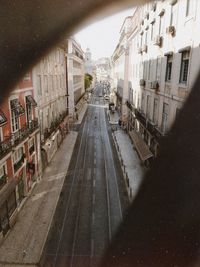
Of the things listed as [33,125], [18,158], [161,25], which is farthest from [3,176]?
[161,25]

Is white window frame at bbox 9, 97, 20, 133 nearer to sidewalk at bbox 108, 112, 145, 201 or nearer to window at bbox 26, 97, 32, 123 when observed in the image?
window at bbox 26, 97, 32, 123

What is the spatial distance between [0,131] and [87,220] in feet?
20.9

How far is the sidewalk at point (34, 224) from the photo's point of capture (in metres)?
9.40

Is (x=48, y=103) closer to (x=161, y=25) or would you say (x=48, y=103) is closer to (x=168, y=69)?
(x=168, y=69)

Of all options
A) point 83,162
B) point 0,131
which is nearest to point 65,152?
→ point 83,162

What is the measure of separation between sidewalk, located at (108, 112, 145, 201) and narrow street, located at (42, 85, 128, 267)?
0.55 meters

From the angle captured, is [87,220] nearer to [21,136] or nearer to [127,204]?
[127,204]

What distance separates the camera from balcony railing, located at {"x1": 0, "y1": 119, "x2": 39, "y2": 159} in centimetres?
1044

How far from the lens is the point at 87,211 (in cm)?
1265

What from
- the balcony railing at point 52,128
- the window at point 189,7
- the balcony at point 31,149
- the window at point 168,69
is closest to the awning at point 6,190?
the balcony at point 31,149

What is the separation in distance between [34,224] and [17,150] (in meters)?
4.20

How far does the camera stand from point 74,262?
9.16 meters

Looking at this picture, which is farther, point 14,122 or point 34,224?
point 14,122

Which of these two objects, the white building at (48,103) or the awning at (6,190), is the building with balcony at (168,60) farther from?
the awning at (6,190)
